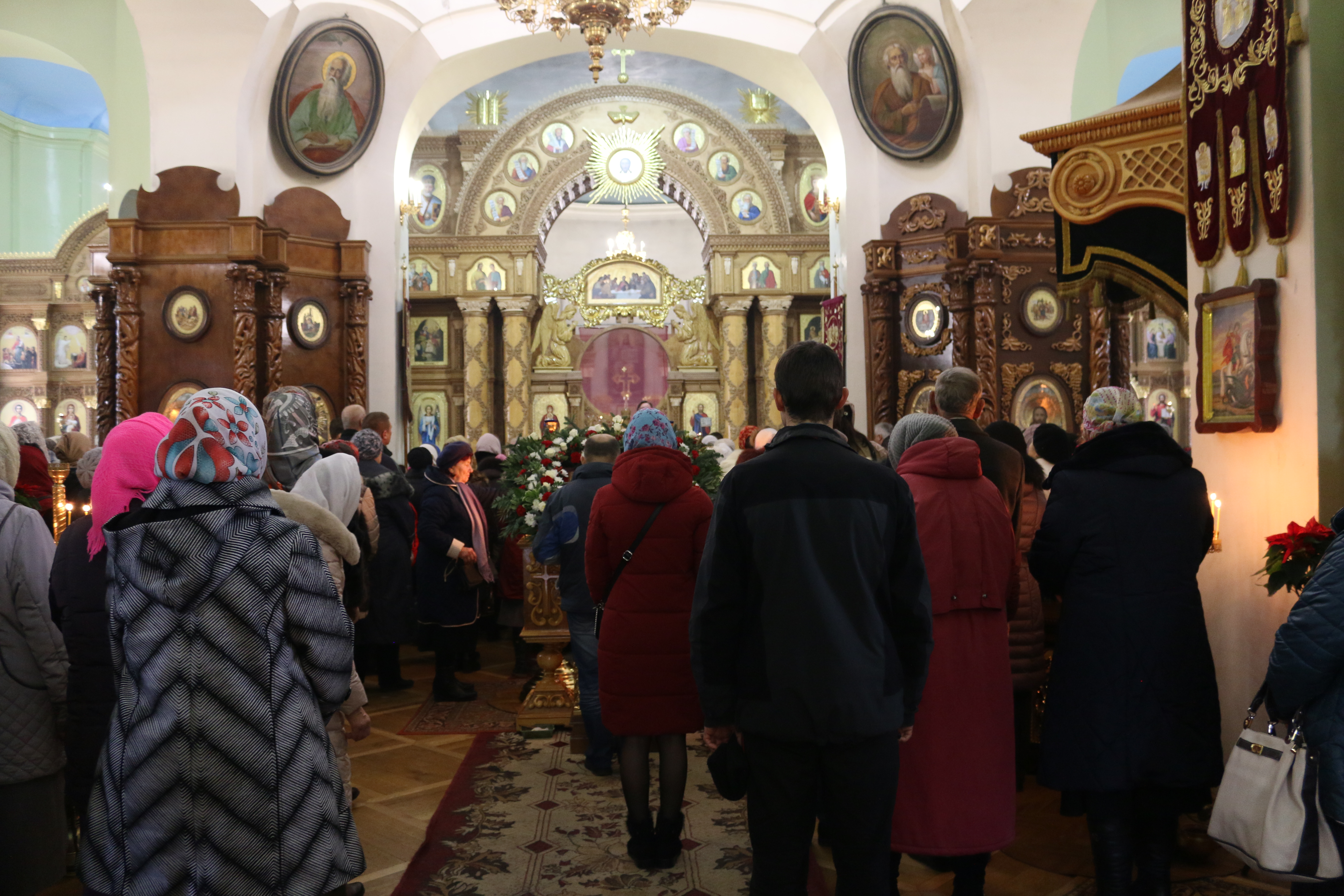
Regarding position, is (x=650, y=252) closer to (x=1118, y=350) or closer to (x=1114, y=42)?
(x=1114, y=42)

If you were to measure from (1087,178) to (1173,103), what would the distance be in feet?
1.75

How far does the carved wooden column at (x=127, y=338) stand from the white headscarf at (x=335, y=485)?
24.6 ft

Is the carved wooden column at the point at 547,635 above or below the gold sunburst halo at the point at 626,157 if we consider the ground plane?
below

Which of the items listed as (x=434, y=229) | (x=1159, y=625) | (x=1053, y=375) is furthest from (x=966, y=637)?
(x=434, y=229)

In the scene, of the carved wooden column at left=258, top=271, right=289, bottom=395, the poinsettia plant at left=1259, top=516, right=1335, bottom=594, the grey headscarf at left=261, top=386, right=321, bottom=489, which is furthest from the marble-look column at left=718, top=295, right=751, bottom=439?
the poinsettia plant at left=1259, top=516, right=1335, bottom=594

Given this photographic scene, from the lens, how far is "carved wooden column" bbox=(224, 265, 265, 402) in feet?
34.2

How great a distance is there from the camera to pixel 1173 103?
194 inches

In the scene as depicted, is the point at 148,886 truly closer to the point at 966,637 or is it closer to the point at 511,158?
the point at 966,637

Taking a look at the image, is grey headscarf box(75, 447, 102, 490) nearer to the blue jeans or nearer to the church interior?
the church interior

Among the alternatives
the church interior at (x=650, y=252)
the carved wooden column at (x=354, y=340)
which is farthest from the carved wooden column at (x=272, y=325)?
the carved wooden column at (x=354, y=340)

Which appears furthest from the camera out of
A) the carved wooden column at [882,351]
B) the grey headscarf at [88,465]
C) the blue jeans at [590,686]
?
the carved wooden column at [882,351]

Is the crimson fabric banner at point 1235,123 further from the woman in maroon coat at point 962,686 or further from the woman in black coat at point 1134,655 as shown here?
the woman in maroon coat at point 962,686

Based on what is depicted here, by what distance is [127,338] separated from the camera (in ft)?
34.4

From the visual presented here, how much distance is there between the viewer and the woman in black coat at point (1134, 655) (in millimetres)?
3188
